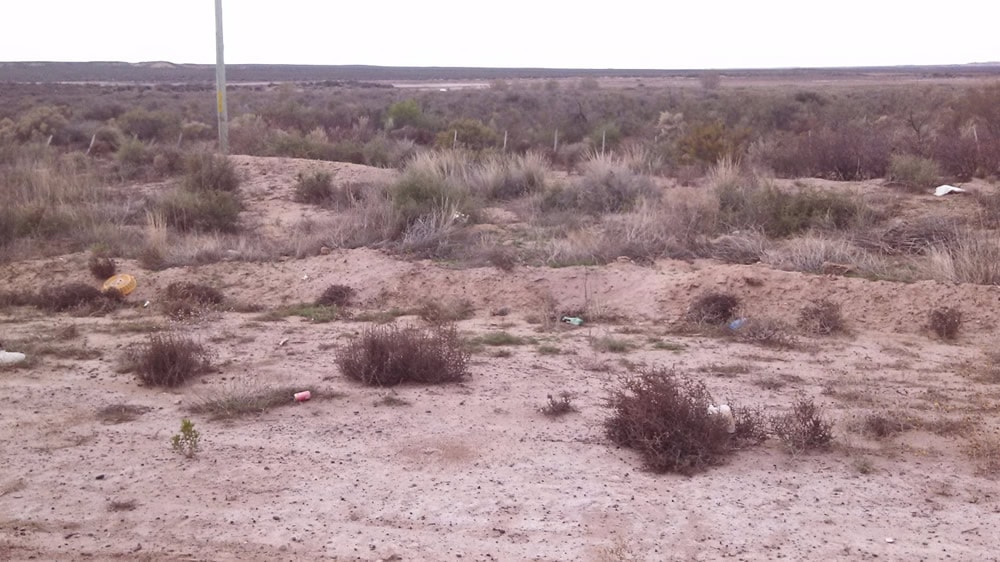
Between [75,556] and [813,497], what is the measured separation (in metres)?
4.07

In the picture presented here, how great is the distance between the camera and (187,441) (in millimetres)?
5918

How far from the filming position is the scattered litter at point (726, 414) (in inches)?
234

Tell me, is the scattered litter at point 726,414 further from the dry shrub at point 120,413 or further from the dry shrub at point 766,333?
the dry shrub at point 120,413

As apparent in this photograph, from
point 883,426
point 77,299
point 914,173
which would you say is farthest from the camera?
point 914,173

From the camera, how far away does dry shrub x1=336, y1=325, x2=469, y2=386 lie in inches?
287

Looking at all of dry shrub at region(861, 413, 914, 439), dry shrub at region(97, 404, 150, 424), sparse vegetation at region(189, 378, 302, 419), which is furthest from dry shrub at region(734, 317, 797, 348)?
dry shrub at region(97, 404, 150, 424)

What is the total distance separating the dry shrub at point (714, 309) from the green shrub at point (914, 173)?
26.9ft

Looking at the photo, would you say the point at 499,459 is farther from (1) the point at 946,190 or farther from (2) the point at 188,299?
(1) the point at 946,190

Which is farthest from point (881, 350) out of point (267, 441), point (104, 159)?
point (104, 159)

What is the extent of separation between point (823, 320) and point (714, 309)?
110 cm

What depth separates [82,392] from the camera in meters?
7.18

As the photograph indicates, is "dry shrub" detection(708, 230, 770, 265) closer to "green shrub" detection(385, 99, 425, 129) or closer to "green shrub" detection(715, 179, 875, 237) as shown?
"green shrub" detection(715, 179, 875, 237)

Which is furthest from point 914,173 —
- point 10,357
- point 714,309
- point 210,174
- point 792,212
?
point 10,357

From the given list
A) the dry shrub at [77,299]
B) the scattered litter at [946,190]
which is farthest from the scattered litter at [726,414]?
the scattered litter at [946,190]
